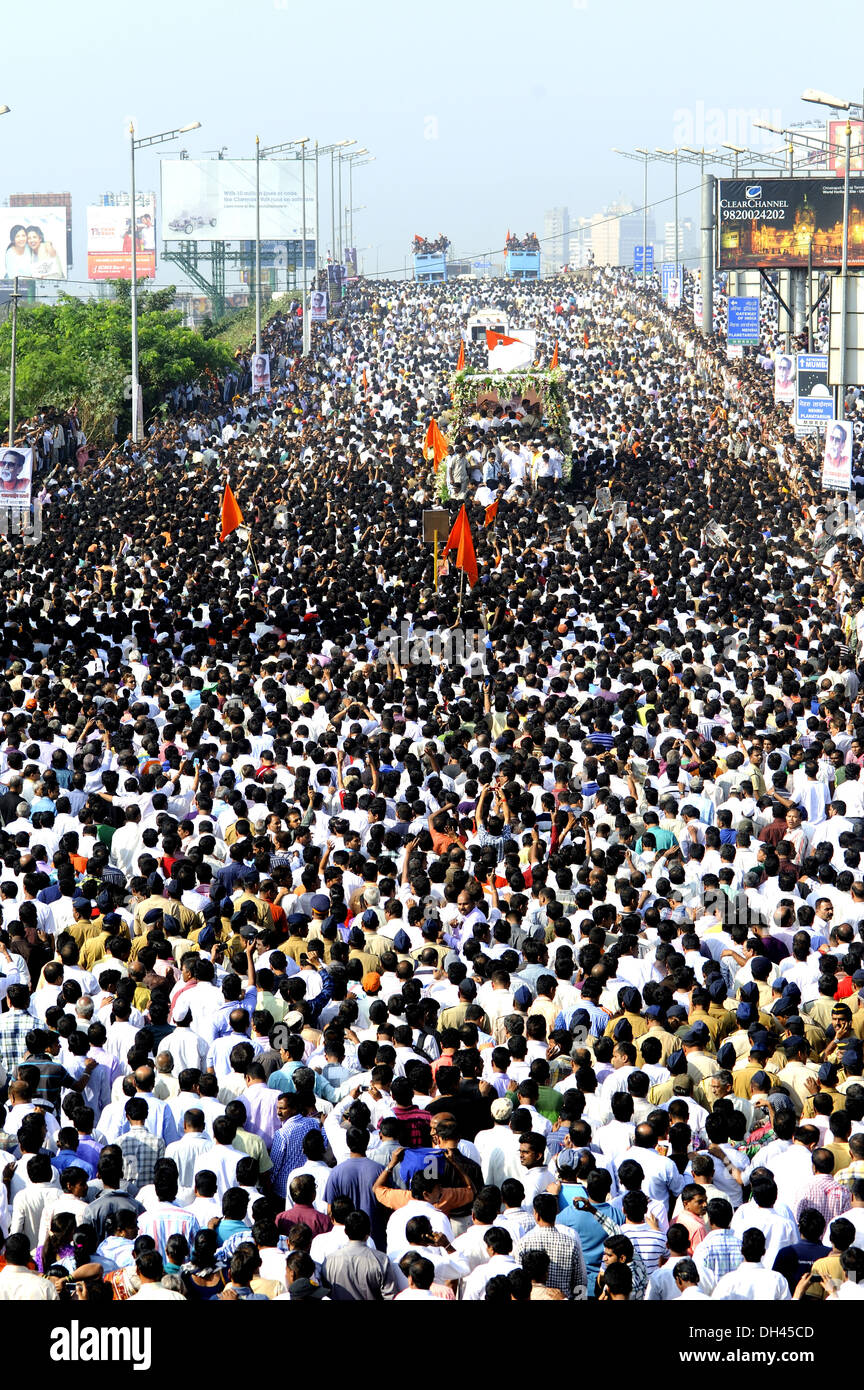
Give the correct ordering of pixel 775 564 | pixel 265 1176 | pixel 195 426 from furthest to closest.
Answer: pixel 195 426, pixel 775 564, pixel 265 1176

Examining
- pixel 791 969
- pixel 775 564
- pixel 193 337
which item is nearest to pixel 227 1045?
pixel 791 969

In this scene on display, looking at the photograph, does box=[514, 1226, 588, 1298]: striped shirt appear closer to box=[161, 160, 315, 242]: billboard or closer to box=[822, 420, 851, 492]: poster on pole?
box=[822, 420, 851, 492]: poster on pole

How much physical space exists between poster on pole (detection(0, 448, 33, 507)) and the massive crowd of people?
77 centimetres

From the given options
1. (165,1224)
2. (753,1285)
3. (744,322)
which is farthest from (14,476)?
A: (744,322)

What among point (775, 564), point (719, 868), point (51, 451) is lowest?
point (719, 868)

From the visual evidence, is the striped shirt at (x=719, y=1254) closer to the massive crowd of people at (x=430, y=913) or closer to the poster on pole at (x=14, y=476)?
the massive crowd of people at (x=430, y=913)

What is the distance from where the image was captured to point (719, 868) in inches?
438

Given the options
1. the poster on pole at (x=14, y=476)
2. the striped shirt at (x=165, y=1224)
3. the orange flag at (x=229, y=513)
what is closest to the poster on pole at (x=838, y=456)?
the orange flag at (x=229, y=513)

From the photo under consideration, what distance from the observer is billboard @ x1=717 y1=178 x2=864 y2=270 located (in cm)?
4109

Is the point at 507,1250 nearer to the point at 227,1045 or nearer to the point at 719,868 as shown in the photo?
the point at 227,1045

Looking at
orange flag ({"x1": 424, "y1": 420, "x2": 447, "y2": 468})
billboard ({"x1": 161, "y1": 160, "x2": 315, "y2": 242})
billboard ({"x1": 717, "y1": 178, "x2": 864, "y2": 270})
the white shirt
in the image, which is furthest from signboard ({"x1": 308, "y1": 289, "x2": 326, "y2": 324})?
the white shirt

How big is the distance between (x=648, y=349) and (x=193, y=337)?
13807mm

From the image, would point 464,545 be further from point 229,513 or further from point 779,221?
point 779,221

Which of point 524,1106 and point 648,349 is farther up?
point 648,349
